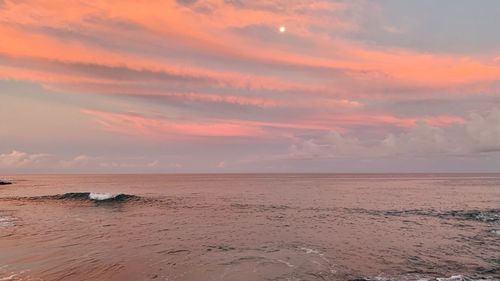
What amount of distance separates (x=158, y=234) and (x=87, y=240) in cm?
612

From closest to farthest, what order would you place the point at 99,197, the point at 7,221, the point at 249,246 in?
the point at 249,246 < the point at 7,221 < the point at 99,197

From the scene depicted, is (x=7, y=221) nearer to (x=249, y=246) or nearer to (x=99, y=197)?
(x=99, y=197)

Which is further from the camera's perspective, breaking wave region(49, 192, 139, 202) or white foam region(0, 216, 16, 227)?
breaking wave region(49, 192, 139, 202)

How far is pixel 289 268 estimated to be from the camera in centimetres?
2103

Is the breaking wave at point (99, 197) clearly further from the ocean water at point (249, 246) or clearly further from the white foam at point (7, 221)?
the white foam at point (7, 221)

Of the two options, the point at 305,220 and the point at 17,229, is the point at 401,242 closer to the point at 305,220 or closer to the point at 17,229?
the point at 305,220

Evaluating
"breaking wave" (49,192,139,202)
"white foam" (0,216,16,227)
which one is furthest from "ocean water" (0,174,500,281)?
"breaking wave" (49,192,139,202)

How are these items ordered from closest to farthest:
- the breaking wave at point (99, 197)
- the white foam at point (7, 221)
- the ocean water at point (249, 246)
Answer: the ocean water at point (249, 246)
the white foam at point (7, 221)
the breaking wave at point (99, 197)

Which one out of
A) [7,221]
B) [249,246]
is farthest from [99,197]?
[249,246]

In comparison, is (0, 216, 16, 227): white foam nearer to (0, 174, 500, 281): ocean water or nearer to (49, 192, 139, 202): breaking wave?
(0, 174, 500, 281): ocean water

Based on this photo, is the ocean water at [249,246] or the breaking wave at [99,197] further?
the breaking wave at [99,197]

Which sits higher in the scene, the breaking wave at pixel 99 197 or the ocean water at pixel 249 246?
the breaking wave at pixel 99 197

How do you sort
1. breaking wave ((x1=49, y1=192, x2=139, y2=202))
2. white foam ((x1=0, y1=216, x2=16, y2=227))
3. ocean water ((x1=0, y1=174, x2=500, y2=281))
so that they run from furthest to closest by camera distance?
breaking wave ((x1=49, y1=192, x2=139, y2=202)), white foam ((x1=0, y1=216, x2=16, y2=227)), ocean water ((x1=0, y1=174, x2=500, y2=281))

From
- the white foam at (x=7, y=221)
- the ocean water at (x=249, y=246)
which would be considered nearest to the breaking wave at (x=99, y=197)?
the ocean water at (x=249, y=246)
